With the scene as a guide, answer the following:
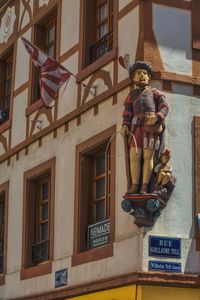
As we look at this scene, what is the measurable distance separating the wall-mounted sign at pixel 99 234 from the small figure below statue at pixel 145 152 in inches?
54.7

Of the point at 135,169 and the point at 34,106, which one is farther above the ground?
the point at 34,106

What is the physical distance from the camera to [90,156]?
15.4m

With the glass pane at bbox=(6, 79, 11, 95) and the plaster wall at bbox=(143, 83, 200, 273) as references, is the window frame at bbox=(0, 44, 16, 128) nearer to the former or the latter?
the glass pane at bbox=(6, 79, 11, 95)

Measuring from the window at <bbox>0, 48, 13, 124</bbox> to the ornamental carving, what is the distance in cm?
41

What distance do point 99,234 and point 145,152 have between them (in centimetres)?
222

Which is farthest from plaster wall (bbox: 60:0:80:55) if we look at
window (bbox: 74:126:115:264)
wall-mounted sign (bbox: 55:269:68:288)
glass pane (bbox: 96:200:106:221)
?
wall-mounted sign (bbox: 55:269:68:288)

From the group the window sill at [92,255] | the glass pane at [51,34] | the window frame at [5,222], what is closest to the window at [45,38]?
the glass pane at [51,34]

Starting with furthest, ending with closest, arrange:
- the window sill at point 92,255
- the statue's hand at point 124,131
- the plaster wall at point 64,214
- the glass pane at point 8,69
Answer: the glass pane at point 8,69, the window sill at point 92,255, the plaster wall at point 64,214, the statue's hand at point 124,131

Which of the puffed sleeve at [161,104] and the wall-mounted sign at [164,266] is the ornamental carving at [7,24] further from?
the wall-mounted sign at [164,266]

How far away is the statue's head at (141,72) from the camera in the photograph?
43.3ft

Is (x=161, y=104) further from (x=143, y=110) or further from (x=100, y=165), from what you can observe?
(x=100, y=165)

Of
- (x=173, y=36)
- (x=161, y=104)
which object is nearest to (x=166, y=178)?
(x=161, y=104)

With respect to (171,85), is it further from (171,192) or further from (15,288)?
(15,288)

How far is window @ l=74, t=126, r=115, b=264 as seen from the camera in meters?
14.7
